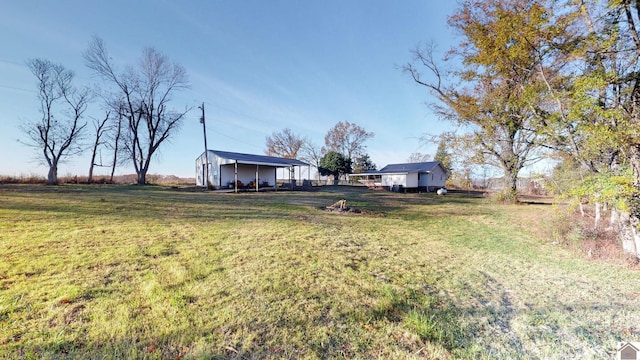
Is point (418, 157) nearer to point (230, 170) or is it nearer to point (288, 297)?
point (230, 170)

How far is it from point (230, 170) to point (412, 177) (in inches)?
722

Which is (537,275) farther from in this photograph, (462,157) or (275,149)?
(275,149)

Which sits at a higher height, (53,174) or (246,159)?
(246,159)

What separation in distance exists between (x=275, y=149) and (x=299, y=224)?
33614mm

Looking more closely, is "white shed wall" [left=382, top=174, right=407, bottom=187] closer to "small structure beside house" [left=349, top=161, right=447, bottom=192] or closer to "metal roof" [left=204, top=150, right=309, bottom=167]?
"small structure beside house" [left=349, top=161, right=447, bottom=192]

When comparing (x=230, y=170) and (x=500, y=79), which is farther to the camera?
(x=230, y=170)

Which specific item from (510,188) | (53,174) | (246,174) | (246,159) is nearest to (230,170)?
(246,159)

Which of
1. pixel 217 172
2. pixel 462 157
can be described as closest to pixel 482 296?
pixel 462 157

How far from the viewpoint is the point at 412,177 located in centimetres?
2705

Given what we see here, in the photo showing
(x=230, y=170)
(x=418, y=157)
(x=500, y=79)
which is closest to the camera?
(x=500, y=79)

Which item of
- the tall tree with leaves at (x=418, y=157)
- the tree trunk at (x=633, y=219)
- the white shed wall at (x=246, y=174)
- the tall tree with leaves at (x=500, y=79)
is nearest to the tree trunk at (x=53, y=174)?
the white shed wall at (x=246, y=174)

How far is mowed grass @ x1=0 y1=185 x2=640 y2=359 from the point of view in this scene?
6.57ft

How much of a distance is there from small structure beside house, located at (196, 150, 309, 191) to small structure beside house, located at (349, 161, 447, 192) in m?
10.6

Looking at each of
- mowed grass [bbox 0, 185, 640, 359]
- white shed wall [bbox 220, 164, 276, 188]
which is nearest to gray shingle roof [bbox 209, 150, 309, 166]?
white shed wall [bbox 220, 164, 276, 188]
